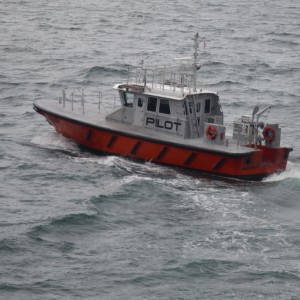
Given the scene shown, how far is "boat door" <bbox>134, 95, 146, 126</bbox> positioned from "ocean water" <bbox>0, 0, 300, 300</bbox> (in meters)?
1.75

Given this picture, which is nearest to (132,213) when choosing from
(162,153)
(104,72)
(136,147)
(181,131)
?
(162,153)

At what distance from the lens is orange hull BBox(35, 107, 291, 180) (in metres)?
32.2

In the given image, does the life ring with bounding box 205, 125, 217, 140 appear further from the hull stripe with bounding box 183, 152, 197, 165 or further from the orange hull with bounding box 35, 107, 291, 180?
the hull stripe with bounding box 183, 152, 197, 165

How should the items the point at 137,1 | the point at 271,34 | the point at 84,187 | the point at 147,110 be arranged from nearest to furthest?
the point at 84,187
the point at 147,110
the point at 271,34
the point at 137,1

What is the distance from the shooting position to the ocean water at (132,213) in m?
23.3

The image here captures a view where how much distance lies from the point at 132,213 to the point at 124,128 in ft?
22.2

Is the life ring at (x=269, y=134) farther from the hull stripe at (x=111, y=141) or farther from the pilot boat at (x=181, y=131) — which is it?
the hull stripe at (x=111, y=141)

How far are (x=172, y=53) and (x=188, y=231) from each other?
3311 centimetres

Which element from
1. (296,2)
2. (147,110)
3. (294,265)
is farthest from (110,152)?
(296,2)

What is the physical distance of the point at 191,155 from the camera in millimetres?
32594

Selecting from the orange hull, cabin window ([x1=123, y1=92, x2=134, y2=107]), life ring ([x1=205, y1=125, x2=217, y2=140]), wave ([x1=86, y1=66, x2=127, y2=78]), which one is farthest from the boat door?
wave ([x1=86, y1=66, x2=127, y2=78])

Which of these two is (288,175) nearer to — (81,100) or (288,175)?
(288,175)

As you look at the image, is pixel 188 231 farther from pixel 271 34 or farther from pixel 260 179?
pixel 271 34

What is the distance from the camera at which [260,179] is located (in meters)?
32.4
